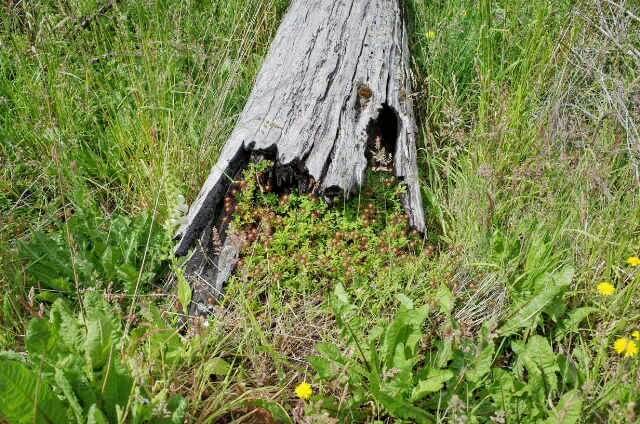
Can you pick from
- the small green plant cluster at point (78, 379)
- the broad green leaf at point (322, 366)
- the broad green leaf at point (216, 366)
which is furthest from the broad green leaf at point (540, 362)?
the small green plant cluster at point (78, 379)

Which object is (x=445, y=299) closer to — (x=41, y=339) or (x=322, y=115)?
(x=322, y=115)

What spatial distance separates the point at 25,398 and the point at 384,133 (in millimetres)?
2164

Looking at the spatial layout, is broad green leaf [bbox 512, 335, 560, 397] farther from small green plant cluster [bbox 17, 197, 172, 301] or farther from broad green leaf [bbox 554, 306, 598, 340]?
small green plant cluster [bbox 17, 197, 172, 301]

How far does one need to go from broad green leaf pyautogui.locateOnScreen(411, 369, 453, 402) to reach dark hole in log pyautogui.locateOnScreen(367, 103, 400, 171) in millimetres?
1207

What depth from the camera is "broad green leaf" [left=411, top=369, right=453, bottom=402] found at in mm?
2029

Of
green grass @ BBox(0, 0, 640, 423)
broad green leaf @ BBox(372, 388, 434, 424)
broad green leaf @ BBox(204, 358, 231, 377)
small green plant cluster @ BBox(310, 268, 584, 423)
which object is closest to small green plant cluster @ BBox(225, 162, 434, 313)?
green grass @ BBox(0, 0, 640, 423)

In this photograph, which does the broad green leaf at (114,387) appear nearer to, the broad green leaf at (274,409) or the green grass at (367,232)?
the green grass at (367,232)

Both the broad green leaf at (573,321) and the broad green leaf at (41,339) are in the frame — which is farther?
the broad green leaf at (573,321)

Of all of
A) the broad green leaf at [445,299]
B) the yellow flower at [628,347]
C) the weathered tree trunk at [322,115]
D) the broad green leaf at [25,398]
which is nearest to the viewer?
the broad green leaf at [25,398]

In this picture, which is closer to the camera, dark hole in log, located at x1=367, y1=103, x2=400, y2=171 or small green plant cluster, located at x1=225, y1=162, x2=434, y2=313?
small green plant cluster, located at x1=225, y1=162, x2=434, y2=313

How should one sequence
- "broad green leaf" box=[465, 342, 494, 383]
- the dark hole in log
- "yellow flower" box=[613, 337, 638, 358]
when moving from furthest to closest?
the dark hole in log < "broad green leaf" box=[465, 342, 494, 383] < "yellow flower" box=[613, 337, 638, 358]

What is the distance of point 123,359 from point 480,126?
2105mm

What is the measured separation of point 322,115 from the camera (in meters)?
2.94

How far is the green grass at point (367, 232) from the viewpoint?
6.86 feet
